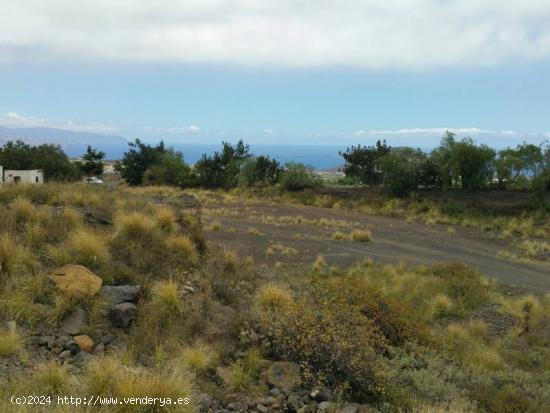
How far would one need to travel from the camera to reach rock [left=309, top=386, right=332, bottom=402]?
6062 millimetres

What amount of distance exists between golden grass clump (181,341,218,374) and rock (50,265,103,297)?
6.22ft

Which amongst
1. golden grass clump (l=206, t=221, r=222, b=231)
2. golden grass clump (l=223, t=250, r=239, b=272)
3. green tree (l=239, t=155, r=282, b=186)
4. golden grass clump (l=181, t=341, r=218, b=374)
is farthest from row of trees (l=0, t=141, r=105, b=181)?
golden grass clump (l=181, t=341, r=218, b=374)

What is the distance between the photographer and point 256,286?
1052cm

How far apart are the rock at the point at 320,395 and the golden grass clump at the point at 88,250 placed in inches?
172

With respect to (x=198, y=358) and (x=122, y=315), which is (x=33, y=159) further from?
(x=198, y=358)

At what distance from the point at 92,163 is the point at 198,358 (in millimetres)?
58612

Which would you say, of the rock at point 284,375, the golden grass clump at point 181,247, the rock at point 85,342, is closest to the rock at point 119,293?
the rock at point 85,342

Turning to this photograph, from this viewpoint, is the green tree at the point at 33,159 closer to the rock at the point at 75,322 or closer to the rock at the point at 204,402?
the rock at the point at 75,322

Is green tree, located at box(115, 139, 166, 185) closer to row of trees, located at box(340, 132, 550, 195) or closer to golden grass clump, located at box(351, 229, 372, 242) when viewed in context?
row of trees, located at box(340, 132, 550, 195)

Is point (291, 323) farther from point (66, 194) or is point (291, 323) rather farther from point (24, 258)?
point (66, 194)

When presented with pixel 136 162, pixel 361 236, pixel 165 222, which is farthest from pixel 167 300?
pixel 136 162

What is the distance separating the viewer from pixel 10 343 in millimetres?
5816

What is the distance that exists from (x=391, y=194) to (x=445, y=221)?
258 inches

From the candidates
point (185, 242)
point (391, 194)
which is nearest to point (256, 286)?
point (185, 242)
